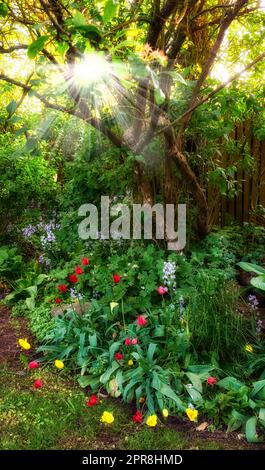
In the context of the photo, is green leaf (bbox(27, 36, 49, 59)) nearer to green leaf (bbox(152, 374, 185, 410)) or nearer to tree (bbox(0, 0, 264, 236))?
tree (bbox(0, 0, 264, 236))

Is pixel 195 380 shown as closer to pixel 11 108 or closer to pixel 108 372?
pixel 108 372

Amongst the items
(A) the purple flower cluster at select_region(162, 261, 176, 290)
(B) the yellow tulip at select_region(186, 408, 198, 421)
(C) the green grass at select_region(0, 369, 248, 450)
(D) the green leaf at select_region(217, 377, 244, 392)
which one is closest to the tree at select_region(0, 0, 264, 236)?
(A) the purple flower cluster at select_region(162, 261, 176, 290)

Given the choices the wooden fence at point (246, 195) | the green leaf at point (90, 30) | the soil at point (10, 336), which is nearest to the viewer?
the green leaf at point (90, 30)

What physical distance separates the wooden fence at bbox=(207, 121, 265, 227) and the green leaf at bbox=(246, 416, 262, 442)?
11.1 feet

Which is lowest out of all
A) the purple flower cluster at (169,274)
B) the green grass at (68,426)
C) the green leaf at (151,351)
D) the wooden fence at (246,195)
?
the green grass at (68,426)

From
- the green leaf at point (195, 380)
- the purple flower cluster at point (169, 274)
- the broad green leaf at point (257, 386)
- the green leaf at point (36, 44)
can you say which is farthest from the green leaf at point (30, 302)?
the green leaf at point (36, 44)

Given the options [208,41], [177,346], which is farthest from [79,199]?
[177,346]

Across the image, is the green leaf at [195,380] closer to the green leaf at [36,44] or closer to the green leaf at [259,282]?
the green leaf at [259,282]

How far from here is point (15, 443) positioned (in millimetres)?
2820

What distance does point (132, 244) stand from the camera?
4.78 m

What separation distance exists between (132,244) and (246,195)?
9.64 feet

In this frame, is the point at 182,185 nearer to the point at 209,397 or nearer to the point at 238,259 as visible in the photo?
the point at 238,259

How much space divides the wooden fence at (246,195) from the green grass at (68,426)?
11.1ft

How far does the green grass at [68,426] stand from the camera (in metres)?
2.83
